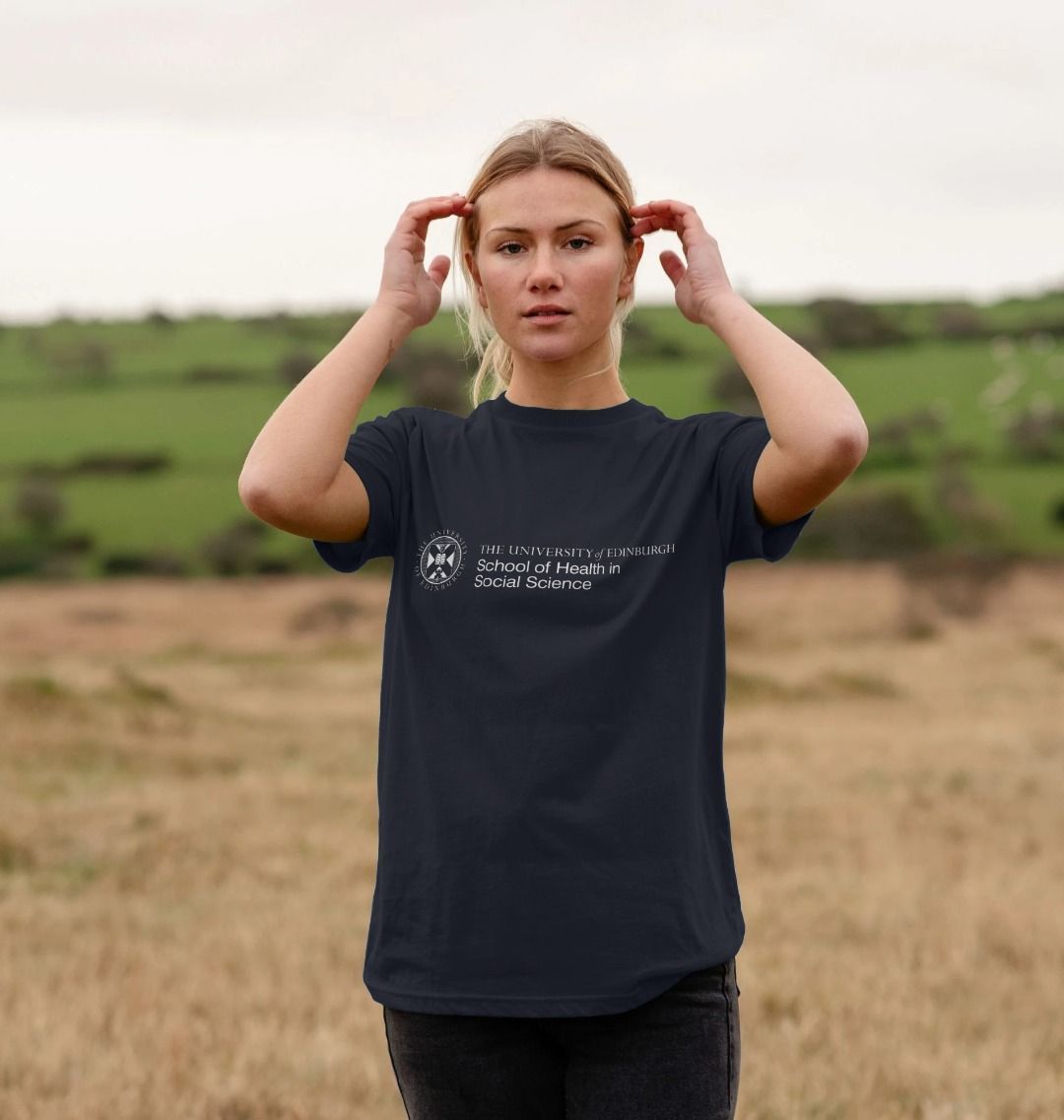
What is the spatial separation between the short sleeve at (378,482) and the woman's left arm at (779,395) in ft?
1.94

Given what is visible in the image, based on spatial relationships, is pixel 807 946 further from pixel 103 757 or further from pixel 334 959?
pixel 103 757

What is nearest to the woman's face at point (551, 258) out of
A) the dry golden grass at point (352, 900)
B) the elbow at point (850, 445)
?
the elbow at point (850, 445)

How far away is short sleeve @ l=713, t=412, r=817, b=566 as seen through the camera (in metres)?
2.73

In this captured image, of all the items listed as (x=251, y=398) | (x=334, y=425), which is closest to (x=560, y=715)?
(x=334, y=425)

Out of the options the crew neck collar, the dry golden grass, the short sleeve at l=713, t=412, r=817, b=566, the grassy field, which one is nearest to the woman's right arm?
the crew neck collar

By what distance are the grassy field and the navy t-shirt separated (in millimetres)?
36894

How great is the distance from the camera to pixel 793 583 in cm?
3866

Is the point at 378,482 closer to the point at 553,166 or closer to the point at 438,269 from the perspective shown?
the point at 438,269

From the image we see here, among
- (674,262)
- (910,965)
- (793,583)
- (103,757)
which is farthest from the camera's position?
(793,583)

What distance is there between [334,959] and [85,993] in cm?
136

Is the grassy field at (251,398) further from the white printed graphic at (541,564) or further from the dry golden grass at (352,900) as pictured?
the white printed graphic at (541,564)

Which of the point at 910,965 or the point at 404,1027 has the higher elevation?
the point at 404,1027

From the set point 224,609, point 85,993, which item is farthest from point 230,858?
point 224,609

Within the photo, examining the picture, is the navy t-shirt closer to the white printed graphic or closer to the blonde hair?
the white printed graphic
